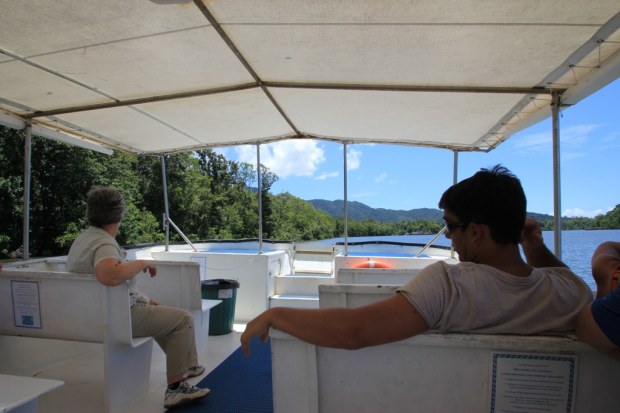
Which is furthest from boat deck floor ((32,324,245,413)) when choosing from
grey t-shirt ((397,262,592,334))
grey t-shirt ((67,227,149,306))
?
grey t-shirt ((397,262,592,334))

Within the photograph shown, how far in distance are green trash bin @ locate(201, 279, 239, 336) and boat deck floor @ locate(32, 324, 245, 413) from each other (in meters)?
0.41

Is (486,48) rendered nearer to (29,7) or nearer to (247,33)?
(247,33)

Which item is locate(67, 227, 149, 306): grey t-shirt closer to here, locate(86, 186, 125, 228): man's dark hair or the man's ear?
locate(86, 186, 125, 228): man's dark hair

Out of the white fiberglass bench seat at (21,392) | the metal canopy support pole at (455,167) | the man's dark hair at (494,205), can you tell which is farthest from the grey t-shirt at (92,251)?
the metal canopy support pole at (455,167)

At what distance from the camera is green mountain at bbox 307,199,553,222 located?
2770 mm

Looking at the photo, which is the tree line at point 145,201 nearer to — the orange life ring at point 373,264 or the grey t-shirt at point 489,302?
the orange life ring at point 373,264

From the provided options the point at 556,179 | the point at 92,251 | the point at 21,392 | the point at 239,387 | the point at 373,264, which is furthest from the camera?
the point at 373,264

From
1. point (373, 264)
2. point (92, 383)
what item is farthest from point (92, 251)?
point (373, 264)

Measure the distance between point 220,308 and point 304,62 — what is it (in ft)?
8.27

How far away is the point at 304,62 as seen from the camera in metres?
2.58

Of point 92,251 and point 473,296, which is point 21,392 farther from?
point 473,296

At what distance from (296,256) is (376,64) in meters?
A: 4.33

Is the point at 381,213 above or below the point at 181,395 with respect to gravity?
above

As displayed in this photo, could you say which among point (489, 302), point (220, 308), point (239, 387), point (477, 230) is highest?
point (477, 230)
